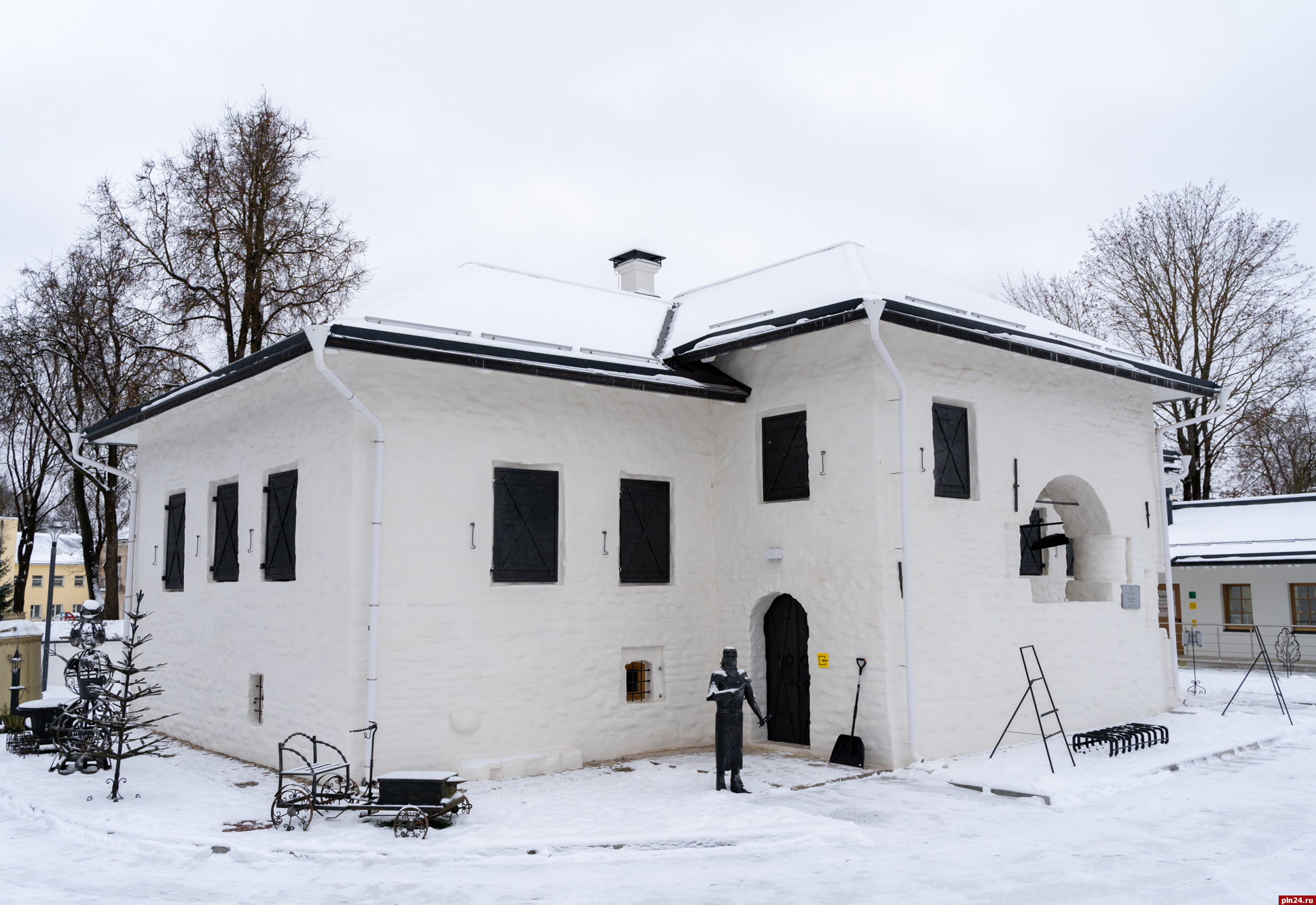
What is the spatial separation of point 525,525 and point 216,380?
394cm

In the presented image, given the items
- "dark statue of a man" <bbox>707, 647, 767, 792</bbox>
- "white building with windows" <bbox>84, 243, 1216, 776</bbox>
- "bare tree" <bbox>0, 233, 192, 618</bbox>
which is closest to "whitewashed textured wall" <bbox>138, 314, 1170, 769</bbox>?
"white building with windows" <bbox>84, 243, 1216, 776</bbox>

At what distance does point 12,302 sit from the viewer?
71.4 ft

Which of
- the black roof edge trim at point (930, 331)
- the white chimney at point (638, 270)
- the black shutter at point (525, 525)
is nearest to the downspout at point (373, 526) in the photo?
the black shutter at point (525, 525)

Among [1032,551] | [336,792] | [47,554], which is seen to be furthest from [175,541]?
[47,554]

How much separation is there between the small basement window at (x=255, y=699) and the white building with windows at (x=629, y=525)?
6 cm

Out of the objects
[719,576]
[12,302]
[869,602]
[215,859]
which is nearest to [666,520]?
[719,576]

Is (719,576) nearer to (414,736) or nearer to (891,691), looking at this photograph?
(891,691)

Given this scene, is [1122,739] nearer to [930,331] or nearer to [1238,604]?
[930,331]

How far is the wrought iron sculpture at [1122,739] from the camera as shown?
11.0 m

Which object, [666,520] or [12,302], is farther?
[12,302]

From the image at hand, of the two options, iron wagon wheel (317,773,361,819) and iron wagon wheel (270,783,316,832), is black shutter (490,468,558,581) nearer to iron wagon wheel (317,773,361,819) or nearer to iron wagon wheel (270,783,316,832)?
iron wagon wheel (317,773,361,819)

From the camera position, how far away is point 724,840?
7699 mm

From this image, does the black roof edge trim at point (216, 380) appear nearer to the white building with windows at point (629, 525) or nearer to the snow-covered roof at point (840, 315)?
the white building with windows at point (629, 525)

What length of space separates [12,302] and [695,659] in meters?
18.6
